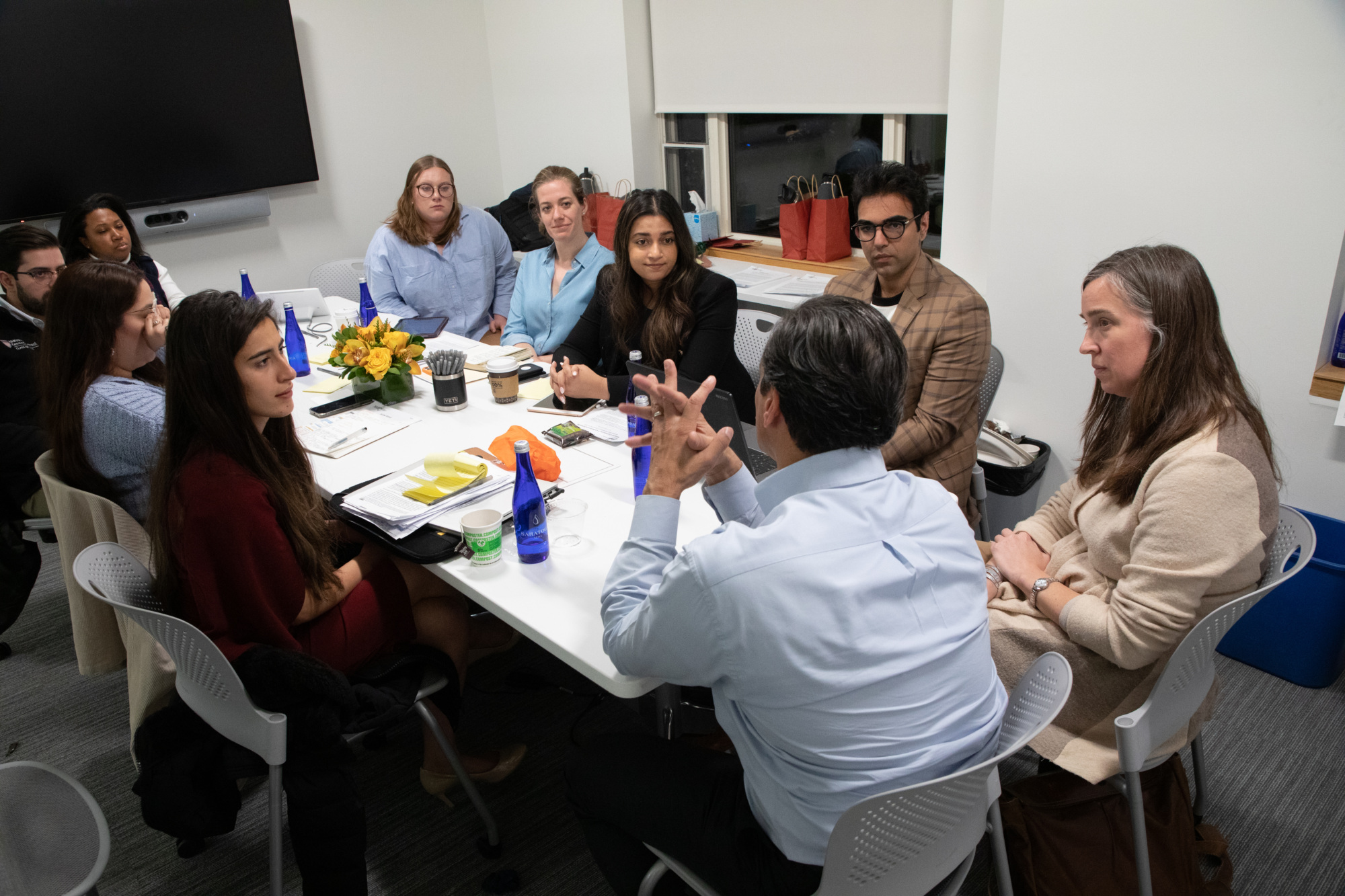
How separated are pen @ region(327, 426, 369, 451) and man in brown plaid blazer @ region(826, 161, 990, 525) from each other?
1.38 m

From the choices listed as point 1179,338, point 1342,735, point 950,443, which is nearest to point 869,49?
point 950,443

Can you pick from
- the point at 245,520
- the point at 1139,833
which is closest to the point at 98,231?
the point at 245,520

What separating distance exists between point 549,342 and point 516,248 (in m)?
1.79

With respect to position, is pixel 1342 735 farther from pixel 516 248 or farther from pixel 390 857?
pixel 516 248

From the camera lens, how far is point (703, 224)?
15.4 feet

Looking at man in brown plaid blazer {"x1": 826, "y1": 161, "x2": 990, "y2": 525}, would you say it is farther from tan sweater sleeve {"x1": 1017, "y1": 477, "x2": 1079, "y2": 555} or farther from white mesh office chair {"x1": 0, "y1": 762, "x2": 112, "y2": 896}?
white mesh office chair {"x1": 0, "y1": 762, "x2": 112, "y2": 896}

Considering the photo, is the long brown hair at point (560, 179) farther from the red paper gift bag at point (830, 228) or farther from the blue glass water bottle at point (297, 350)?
the red paper gift bag at point (830, 228)

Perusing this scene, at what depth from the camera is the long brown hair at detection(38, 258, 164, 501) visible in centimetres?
215

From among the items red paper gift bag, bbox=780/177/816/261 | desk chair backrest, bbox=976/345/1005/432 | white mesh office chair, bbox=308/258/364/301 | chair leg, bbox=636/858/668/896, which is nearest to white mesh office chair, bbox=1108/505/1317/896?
chair leg, bbox=636/858/668/896

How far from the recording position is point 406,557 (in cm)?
180

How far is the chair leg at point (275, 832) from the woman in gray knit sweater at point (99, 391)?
841mm

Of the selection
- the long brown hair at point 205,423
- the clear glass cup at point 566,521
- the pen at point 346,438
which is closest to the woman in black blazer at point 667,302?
the pen at point 346,438

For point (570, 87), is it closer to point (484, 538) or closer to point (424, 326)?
point (424, 326)

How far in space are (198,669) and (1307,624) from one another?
273 centimetres
